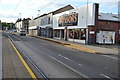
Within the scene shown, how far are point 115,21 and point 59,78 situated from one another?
26.7 metres

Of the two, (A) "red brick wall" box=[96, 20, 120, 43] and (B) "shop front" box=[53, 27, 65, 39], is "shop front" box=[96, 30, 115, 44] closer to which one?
(A) "red brick wall" box=[96, 20, 120, 43]

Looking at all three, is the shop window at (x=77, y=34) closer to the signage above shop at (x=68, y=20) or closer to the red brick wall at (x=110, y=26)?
the signage above shop at (x=68, y=20)

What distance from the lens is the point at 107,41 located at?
3084cm

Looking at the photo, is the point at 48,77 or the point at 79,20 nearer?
the point at 48,77

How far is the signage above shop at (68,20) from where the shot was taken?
34800mm

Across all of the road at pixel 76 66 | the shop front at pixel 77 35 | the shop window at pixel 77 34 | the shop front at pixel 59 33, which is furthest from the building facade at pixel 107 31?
the road at pixel 76 66

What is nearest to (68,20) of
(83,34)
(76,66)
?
(83,34)

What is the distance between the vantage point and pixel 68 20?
125ft

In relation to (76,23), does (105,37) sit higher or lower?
lower

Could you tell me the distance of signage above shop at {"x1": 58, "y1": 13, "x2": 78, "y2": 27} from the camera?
34800mm

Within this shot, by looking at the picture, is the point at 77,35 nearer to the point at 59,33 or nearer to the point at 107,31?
the point at 107,31

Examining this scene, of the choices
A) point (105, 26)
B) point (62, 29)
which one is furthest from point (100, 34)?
point (62, 29)

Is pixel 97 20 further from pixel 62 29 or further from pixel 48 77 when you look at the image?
Answer: pixel 48 77

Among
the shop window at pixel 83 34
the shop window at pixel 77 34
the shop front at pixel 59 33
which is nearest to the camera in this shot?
the shop window at pixel 83 34
